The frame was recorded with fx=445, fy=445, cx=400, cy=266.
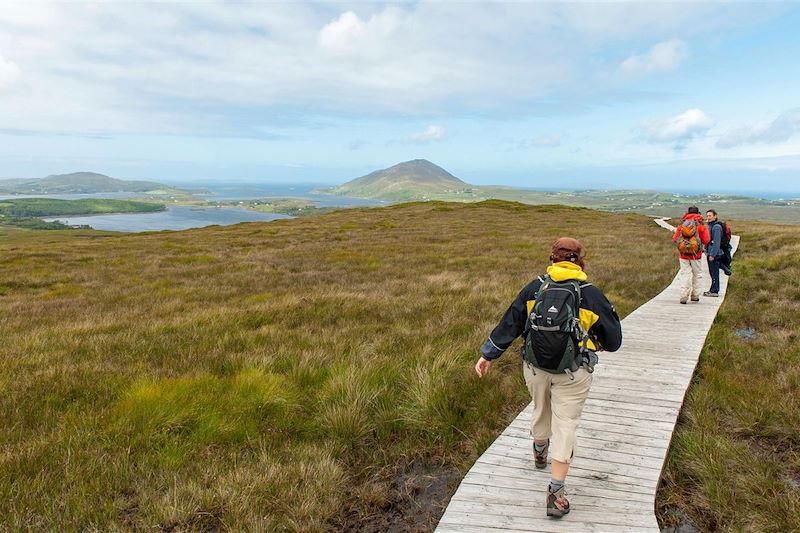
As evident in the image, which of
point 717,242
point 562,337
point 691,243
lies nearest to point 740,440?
point 562,337

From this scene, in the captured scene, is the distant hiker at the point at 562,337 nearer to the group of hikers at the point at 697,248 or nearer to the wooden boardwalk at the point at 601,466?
the wooden boardwalk at the point at 601,466

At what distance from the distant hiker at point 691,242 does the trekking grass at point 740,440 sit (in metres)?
2.42

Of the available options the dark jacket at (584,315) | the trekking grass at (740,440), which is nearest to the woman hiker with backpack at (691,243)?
the trekking grass at (740,440)

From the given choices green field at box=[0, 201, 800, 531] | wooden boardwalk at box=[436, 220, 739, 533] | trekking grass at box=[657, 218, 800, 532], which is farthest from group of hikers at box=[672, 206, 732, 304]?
wooden boardwalk at box=[436, 220, 739, 533]

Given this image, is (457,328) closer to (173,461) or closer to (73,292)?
(173,461)

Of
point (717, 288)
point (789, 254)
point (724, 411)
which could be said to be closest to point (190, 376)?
point (724, 411)

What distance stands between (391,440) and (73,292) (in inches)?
625

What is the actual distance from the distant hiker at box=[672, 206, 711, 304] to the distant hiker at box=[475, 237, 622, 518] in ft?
31.5

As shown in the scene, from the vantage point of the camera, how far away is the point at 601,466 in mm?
4883

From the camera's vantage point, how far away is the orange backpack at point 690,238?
468 inches

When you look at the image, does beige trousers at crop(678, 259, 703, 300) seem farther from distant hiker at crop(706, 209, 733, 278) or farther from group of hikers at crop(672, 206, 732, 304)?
distant hiker at crop(706, 209, 733, 278)

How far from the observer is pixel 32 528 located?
12.4 ft

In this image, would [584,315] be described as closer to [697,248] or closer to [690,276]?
[697,248]

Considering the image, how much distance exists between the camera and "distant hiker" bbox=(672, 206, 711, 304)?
39.1 ft
